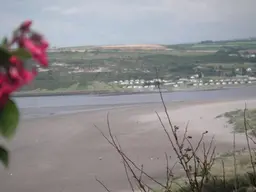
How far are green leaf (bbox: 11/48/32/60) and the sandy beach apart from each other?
9288 millimetres

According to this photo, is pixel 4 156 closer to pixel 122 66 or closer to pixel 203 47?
pixel 122 66

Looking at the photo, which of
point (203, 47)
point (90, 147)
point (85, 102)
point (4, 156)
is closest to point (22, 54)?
point (4, 156)

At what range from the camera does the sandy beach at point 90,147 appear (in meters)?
10.7

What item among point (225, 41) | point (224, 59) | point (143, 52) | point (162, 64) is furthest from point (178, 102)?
point (225, 41)

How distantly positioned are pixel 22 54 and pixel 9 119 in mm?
99

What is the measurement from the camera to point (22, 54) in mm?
509

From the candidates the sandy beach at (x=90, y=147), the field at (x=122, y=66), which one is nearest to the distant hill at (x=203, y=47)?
the field at (x=122, y=66)

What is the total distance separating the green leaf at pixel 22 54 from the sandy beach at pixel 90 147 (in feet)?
30.5

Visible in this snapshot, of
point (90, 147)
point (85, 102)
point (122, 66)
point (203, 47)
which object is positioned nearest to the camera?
point (90, 147)

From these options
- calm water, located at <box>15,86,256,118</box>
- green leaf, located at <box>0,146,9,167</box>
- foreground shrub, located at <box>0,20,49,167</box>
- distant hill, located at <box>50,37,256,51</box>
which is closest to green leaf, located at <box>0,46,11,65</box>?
foreground shrub, located at <box>0,20,49,167</box>

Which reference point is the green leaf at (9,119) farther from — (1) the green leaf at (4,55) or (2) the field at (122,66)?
(2) the field at (122,66)

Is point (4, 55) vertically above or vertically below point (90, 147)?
above

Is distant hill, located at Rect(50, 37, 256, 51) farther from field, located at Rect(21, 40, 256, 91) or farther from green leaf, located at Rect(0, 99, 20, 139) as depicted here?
green leaf, located at Rect(0, 99, 20, 139)

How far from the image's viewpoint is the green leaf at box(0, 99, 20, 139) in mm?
545
